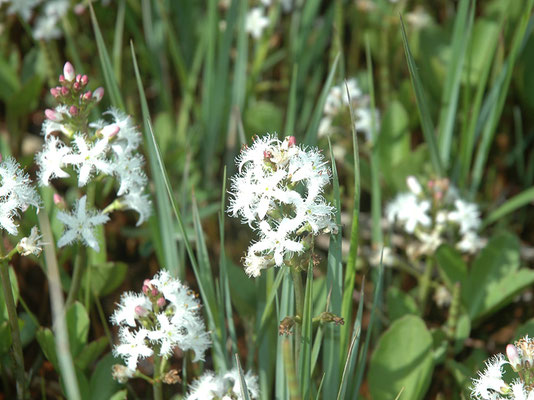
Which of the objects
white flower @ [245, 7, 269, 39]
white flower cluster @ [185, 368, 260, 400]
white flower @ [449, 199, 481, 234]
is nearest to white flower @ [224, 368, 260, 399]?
white flower cluster @ [185, 368, 260, 400]

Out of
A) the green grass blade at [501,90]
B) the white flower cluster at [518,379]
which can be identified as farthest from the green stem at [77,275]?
the green grass blade at [501,90]

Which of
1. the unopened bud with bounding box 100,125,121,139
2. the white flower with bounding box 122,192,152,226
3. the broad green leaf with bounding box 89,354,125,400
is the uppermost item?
the unopened bud with bounding box 100,125,121,139

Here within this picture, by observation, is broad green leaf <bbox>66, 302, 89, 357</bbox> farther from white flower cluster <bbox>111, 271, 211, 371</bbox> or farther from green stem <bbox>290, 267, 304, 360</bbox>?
green stem <bbox>290, 267, 304, 360</bbox>

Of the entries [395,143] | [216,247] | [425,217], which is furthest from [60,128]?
[395,143]

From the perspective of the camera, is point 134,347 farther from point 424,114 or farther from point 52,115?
point 424,114

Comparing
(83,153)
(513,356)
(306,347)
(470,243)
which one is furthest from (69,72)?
(470,243)

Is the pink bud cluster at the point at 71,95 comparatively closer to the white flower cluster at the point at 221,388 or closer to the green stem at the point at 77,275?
the green stem at the point at 77,275

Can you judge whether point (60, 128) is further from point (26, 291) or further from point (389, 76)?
point (389, 76)
